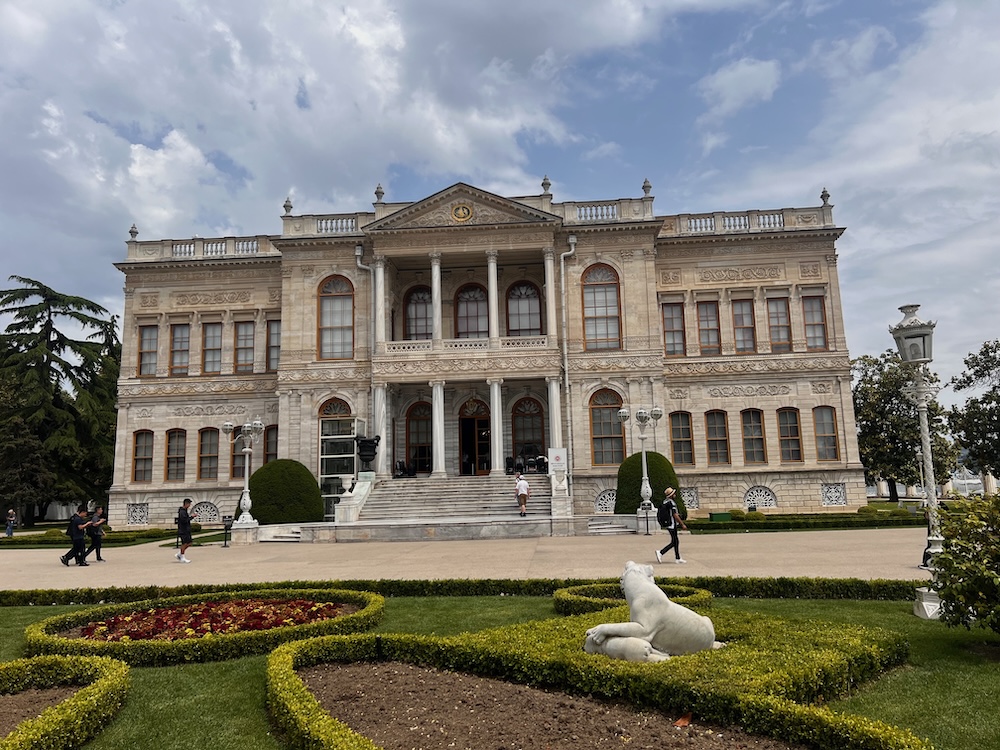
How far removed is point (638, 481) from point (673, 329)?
408 inches

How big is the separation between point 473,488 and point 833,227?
19.9m

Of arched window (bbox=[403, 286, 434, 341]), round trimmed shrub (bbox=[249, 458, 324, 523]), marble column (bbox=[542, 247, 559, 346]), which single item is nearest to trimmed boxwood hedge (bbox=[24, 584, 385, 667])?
round trimmed shrub (bbox=[249, 458, 324, 523])

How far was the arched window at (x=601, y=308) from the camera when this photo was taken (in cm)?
3092

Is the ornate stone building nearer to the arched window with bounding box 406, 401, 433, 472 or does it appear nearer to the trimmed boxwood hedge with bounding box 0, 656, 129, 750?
the arched window with bounding box 406, 401, 433, 472

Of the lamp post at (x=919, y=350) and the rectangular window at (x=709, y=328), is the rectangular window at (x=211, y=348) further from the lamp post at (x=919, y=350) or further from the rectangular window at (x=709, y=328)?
the lamp post at (x=919, y=350)

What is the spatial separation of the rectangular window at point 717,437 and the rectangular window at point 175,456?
23644 millimetres

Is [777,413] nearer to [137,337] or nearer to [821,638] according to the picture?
[821,638]

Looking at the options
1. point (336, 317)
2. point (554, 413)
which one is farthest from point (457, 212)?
point (554, 413)

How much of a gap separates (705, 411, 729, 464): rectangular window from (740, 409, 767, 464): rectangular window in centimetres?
79

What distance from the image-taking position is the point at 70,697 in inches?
237

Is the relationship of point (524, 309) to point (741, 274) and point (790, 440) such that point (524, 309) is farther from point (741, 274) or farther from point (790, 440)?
point (790, 440)

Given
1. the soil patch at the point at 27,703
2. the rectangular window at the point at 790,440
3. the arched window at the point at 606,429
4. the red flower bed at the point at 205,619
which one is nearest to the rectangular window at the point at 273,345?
the arched window at the point at 606,429

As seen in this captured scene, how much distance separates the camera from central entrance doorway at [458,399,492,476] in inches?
1251

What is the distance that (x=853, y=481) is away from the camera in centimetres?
3034
